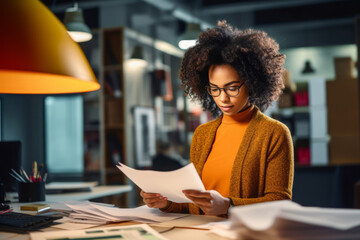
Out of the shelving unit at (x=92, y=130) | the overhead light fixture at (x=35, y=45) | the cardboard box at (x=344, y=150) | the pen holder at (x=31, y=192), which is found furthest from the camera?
the shelving unit at (x=92, y=130)

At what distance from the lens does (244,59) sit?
1.70m

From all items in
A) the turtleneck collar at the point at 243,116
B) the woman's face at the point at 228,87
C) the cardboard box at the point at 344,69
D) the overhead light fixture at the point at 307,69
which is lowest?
the turtleneck collar at the point at 243,116

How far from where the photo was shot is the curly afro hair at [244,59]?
169 centimetres

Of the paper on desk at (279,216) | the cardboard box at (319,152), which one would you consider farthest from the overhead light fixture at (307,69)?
the paper on desk at (279,216)

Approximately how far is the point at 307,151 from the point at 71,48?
5016mm

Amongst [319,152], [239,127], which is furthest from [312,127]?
[239,127]

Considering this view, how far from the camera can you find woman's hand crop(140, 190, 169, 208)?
1.60 metres

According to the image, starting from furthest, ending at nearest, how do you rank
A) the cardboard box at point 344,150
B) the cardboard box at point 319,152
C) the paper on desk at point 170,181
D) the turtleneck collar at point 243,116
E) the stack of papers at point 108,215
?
the cardboard box at point 319,152
the cardboard box at point 344,150
the turtleneck collar at point 243,116
the stack of papers at point 108,215
the paper on desk at point 170,181

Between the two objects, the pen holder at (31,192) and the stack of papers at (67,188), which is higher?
the pen holder at (31,192)

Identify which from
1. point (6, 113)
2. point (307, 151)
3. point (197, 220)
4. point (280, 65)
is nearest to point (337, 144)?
point (307, 151)

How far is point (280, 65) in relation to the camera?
1799 millimetres

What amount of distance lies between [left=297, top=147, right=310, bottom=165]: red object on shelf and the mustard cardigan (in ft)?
14.1

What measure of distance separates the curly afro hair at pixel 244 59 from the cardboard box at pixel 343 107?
4056 mm

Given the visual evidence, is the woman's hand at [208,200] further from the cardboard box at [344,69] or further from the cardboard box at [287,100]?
the cardboard box at [344,69]
